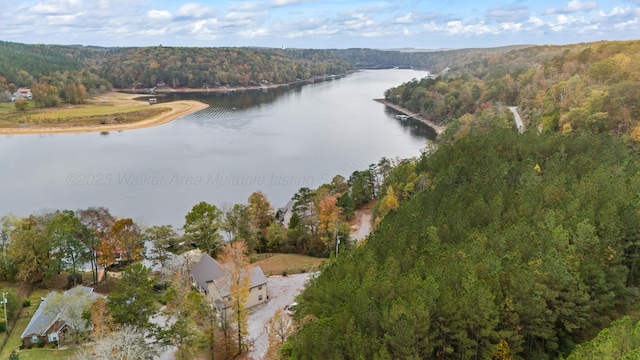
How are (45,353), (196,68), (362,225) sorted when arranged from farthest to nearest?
(196,68) < (362,225) < (45,353)

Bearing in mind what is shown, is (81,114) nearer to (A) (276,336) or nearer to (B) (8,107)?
(B) (8,107)

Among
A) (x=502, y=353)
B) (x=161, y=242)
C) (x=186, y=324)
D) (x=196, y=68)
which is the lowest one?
(x=161, y=242)

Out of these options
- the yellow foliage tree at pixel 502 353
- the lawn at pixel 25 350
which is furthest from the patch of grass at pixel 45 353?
the yellow foliage tree at pixel 502 353

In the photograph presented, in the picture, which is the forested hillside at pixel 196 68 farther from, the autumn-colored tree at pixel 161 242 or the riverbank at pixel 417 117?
the autumn-colored tree at pixel 161 242

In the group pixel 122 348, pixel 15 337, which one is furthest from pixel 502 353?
pixel 15 337

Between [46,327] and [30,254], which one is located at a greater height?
[30,254]

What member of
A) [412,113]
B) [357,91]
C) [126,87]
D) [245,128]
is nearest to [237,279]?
[245,128]
